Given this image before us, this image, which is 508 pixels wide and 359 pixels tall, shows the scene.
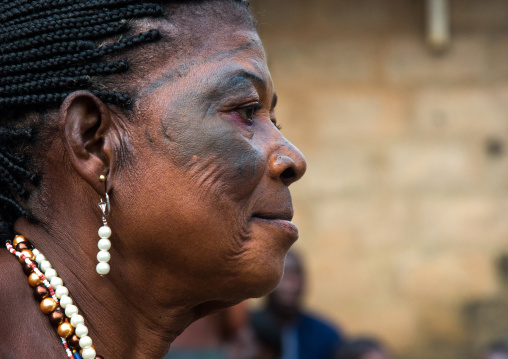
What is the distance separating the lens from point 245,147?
2566 millimetres

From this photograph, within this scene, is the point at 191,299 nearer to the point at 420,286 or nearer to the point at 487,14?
the point at 420,286

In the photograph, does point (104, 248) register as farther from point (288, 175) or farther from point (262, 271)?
point (288, 175)

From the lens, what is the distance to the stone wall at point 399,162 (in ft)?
25.4

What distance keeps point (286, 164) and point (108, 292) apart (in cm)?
65

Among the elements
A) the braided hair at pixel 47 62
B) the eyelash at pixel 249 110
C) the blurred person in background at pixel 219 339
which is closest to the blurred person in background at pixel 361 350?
the blurred person in background at pixel 219 339

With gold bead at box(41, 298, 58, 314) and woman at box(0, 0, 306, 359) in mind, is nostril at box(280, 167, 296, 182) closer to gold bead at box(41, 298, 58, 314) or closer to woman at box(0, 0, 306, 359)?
woman at box(0, 0, 306, 359)

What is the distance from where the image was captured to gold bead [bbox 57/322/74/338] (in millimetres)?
2480

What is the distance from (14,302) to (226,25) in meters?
1.04

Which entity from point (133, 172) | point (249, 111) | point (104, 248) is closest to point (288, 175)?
point (249, 111)

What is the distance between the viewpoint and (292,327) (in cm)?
676

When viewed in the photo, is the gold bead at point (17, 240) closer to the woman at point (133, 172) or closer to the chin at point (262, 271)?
the woman at point (133, 172)

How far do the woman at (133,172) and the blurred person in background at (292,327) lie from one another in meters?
4.01

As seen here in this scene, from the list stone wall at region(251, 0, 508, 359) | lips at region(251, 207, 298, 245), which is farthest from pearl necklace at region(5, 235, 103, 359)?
stone wall at region(251, 0, 508, 359)

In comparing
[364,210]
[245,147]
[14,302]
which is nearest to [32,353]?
[14,302]
